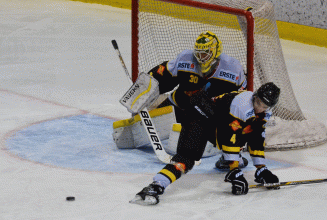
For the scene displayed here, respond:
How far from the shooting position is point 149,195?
11.4 ft

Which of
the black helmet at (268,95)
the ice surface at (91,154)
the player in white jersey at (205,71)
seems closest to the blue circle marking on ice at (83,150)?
the ice surface at (91,154)

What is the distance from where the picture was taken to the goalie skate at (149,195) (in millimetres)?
3461

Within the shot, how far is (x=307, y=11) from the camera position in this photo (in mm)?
7934

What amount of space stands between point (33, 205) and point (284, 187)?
144 cm

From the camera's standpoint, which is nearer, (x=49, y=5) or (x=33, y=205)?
(x=33, y=205)

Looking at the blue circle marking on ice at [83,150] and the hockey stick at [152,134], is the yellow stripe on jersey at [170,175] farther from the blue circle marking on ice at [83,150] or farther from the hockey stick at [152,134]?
the hockey stick at [152,134]

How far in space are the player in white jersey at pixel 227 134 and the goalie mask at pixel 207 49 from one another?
34 cm

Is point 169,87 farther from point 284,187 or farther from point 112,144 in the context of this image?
point 284,187

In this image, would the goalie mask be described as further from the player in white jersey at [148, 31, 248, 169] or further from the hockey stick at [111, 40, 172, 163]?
the hockey stick at [111, 40, 172, 163]

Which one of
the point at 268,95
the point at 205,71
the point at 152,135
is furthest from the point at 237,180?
the point at 152,135

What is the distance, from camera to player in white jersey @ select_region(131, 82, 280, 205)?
11.6 feet

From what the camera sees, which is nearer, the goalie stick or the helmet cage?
the helmet cage

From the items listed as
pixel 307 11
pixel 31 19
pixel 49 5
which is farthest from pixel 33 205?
pixel 49 5

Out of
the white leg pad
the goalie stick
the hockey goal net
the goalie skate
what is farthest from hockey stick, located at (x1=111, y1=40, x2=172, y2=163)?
the goalie skate
